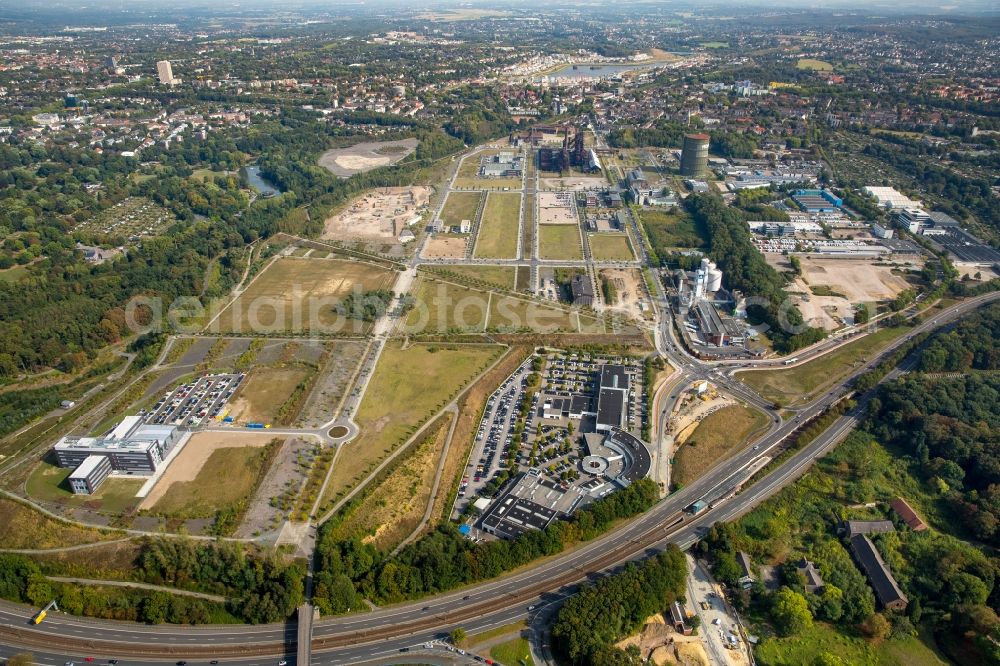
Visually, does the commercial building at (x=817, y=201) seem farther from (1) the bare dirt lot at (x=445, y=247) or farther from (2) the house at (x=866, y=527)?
(2) the house at (x=866, y=527)

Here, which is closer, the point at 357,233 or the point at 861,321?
the point at 861,321

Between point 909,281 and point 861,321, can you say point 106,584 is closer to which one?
point 861,321

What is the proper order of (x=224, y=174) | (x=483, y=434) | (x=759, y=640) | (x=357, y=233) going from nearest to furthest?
(x=759, y=640)
(x=483, y=434)
(x=357, y=233)
(x=224, y=174)

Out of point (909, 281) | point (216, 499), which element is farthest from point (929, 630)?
point (909, 281)

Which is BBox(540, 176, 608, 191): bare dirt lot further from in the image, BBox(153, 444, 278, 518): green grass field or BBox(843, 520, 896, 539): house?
BBox(843, 520, 896, 539): house

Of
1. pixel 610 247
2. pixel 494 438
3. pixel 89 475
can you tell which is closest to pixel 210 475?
pixel 89 475

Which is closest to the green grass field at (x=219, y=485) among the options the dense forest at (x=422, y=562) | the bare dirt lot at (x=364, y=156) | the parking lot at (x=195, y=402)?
the parking lot at (x=195, y=402)
